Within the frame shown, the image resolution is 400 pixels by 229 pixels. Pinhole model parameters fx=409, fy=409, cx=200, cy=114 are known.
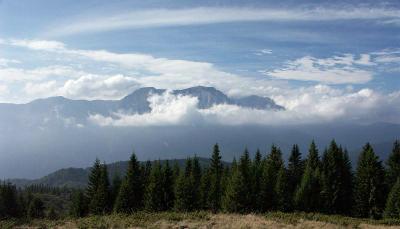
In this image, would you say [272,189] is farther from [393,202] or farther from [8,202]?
[8,202]

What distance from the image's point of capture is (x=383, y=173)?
68.9 metres

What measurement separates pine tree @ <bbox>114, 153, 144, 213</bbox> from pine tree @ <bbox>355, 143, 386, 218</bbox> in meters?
37.2

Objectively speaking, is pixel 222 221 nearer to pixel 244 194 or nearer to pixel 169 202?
pixel 244 194

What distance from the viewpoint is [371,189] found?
6794 cm

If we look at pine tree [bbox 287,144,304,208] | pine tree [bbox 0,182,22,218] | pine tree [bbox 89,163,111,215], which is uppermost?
pine tree [bbox 287,144,304,208]

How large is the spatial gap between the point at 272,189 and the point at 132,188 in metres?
24.7

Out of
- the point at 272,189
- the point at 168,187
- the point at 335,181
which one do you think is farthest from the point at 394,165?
the point at 168,187

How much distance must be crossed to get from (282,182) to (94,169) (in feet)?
105

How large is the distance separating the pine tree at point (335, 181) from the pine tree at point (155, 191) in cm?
2670

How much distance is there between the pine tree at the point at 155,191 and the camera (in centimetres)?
6600

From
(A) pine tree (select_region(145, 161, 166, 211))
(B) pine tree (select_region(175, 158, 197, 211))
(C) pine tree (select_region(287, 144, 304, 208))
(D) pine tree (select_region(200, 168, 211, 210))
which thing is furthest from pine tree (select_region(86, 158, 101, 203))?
(C) pine tree (select_region(287, 144, 304, 208))

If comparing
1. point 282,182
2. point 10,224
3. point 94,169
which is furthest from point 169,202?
point 10,224

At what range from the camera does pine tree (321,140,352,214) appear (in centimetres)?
6862

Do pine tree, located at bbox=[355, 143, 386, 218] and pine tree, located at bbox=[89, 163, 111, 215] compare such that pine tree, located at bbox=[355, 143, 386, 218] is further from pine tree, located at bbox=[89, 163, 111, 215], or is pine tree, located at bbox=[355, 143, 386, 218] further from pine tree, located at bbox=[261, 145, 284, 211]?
pine tree, located at bbox=[89, 163, 111, 215]
